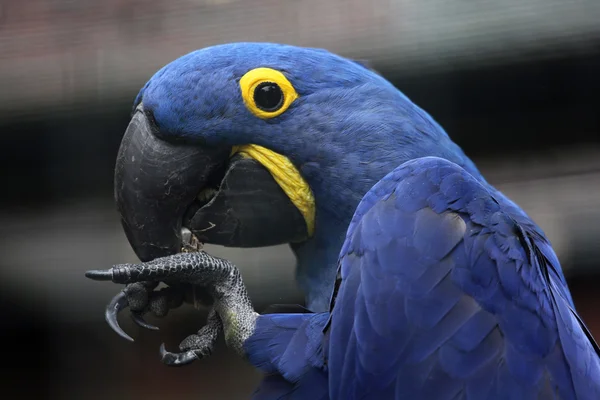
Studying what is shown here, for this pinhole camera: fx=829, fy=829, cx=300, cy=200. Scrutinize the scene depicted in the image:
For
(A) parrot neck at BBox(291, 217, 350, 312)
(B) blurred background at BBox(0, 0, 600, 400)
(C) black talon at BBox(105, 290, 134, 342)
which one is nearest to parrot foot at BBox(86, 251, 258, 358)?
(C) black talon at BBox(105, 290, 134, 342)

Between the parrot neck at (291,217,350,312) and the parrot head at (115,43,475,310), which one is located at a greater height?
the parrot head at (115,43,475,310)

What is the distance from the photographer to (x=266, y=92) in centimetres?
122

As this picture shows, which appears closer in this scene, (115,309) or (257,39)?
(115,309)

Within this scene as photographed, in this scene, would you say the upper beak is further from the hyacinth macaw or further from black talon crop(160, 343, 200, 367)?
black talon crop(160, 343, 200, 367)

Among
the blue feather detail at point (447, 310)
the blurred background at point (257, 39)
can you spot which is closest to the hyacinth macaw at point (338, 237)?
the blue feather detail at point (447, 310)

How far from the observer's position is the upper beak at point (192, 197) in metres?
1.18

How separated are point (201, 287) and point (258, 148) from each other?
22 cm

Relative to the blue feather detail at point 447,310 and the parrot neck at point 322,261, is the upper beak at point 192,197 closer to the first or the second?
the parrot neck at point 322,261

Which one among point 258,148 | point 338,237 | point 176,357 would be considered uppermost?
point 258,148

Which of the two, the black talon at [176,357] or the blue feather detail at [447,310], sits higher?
the blue feather detail at [447,310]

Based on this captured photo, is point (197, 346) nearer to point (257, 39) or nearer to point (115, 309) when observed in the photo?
point (115, 309)

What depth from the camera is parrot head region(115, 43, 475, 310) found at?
119 centimetres

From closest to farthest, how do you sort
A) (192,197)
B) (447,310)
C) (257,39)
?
(447,310) → (192,197) → (257,39)

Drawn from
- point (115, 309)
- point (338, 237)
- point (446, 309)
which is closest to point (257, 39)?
point (338, 237)
